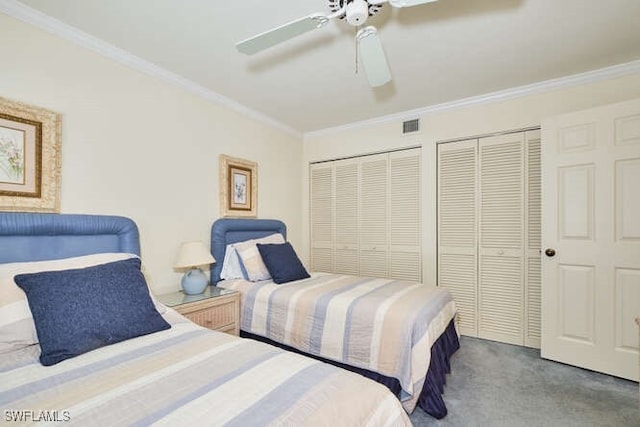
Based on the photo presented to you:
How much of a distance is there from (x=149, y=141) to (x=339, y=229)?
2429 millimetres

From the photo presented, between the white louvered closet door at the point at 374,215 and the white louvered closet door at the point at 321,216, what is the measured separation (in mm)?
462

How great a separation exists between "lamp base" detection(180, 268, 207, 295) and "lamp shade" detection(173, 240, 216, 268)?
89mm

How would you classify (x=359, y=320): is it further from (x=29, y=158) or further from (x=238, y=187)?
(x=29, y=158)

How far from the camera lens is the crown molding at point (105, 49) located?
1781 millimetres

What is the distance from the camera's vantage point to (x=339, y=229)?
4023 millimetres

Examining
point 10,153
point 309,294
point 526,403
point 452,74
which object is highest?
point 452,74

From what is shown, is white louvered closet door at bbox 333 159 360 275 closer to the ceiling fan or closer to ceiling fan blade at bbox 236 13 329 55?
the ceiling fan

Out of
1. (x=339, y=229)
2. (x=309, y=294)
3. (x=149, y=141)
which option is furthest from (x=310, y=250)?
(x=149, y=141)

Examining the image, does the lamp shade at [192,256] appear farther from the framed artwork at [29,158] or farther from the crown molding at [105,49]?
the crown molding at [105,49]

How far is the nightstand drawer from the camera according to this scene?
88.5 inches

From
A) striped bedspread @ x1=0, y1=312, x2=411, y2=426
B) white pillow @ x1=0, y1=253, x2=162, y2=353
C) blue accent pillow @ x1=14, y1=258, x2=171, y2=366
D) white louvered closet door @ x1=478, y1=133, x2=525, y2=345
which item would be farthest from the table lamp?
white louvered closet door @ x1=478, y1=133, x2=525, y2=345

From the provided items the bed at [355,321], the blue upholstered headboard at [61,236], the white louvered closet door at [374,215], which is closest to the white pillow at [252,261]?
the bed at [355,321]

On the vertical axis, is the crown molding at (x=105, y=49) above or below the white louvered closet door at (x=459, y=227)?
above

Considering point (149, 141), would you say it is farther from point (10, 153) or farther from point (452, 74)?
point (452, 74)
